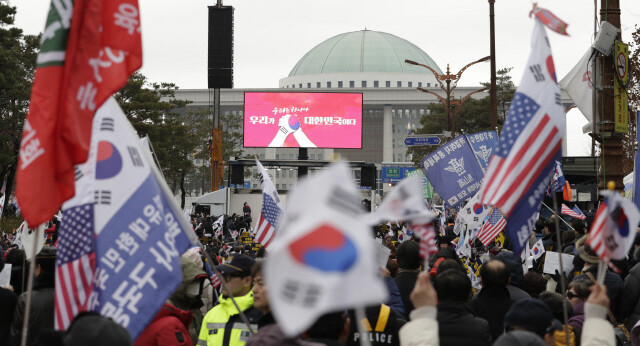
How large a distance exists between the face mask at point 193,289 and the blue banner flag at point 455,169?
711 cm

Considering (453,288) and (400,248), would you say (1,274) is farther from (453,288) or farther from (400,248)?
(453,288)

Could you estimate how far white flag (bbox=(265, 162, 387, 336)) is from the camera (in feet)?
8.41

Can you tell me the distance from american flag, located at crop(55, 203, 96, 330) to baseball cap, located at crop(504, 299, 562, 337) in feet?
6.75

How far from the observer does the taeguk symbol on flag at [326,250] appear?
8.39 feet

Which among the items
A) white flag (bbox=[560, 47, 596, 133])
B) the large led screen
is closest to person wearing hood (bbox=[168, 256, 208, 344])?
white flag (bbox=[560, 47, 596, 133])

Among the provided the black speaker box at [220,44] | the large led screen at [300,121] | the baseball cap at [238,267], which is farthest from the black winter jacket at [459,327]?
the large led screen at [300,121]

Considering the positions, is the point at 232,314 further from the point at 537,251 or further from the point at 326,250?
the point at 537,251

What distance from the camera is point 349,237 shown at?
263 cm

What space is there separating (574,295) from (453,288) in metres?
1.45

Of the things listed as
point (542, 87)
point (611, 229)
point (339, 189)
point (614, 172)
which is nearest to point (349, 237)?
point (339, 189)

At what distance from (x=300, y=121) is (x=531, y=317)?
1795 inches

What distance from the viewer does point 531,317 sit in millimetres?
4402

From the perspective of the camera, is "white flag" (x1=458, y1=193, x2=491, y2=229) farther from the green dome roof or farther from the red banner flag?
the green dome roof

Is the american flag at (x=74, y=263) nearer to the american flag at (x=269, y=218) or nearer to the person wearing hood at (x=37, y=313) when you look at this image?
the person wearing hood at (x=37, y=313)
